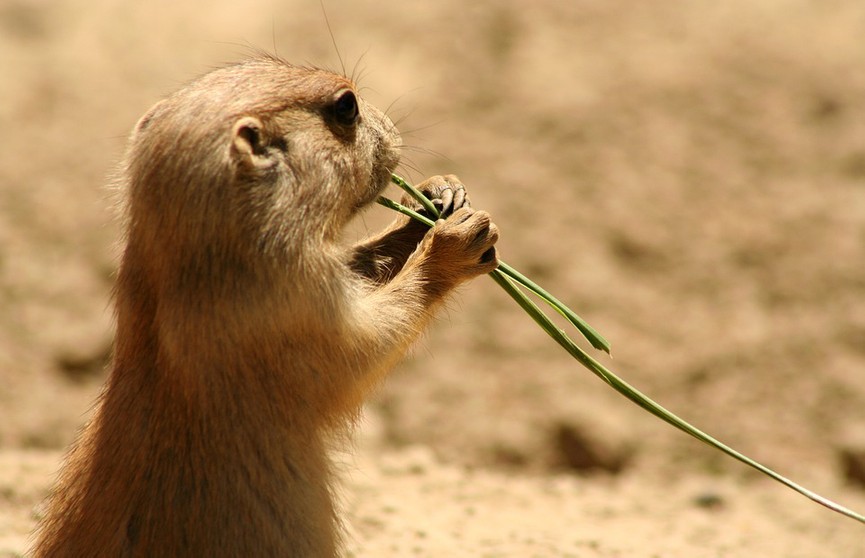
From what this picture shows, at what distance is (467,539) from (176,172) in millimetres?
2267

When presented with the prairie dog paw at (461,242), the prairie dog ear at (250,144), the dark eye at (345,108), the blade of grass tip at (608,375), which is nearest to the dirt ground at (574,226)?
the blade of grass tip at (608,375)

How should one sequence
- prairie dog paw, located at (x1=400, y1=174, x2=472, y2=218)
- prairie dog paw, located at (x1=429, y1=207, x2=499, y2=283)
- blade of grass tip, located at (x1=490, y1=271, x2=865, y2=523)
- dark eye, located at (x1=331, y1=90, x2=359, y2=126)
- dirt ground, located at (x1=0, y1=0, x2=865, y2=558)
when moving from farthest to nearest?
dirt ground, located at (x1=0, y1=0, x2=865, y2=558) → prairie dog paw, located at (x1=400, y1=174, x2=472, y2=218) → blade of grass tip, located at (x1=490, y1=271, x2=865, y2=523) → prairie dog paw, located at (x1=429, y1=207, x2=499, y2=283) → dark eye, located at (x1=331, y1=90, x2=359, y2=126)

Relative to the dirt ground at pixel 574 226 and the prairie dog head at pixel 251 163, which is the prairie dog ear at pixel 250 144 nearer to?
the prairie dog head at pixel 251 163

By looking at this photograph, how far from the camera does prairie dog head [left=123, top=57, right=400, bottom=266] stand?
3328 mm

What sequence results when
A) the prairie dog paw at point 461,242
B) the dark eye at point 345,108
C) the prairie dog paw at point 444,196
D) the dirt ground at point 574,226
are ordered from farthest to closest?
the dirt ground at point 574,226
the prairie dog paw at point 444,196
the prairie dog paw at point 461,242
the dark eye at point 345,108

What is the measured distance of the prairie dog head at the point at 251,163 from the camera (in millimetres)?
Result: 3328

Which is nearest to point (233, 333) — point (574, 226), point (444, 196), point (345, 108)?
point (345, 108)

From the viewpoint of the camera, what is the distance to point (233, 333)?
3.35 metres

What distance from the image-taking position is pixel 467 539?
15.4 feet

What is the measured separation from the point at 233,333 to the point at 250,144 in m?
0.62

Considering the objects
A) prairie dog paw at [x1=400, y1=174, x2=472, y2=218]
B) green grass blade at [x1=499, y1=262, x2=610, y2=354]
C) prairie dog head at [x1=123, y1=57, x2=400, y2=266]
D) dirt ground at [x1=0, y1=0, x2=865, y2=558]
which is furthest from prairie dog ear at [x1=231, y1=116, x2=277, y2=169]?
dirt ground at [x1=0, y1=0, x2=865, y2=558]

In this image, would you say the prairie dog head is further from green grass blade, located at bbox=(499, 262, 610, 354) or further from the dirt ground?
the dirt ground

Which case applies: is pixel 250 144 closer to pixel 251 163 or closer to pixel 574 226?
pixel 251 163

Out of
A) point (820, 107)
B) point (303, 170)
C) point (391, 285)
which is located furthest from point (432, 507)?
point (820, 107)
